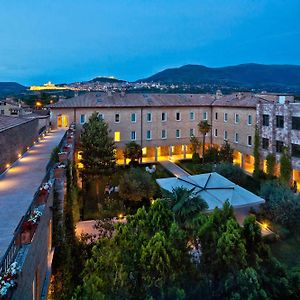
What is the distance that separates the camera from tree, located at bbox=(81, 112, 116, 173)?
3462 centimetres

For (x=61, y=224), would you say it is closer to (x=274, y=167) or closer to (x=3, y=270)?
(x=3, y=270)

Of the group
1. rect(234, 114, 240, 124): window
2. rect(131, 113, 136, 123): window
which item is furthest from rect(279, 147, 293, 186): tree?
rect(131, 113, 136, 123): window

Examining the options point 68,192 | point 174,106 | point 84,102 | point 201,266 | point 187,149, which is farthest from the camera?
point 187,149

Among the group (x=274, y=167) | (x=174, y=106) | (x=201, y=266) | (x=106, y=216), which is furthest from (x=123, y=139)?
(x=201, y=266)

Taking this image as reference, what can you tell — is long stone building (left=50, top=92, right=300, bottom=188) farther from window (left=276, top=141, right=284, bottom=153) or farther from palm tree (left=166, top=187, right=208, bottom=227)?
palm tree (left=166, top=187, right=208, bottom=227)

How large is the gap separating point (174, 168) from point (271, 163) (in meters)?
12.5

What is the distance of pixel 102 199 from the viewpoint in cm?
3017

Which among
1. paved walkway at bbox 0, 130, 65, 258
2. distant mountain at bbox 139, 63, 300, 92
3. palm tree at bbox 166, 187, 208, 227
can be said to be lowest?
palm tree at bbox 166, 187, 208, 227

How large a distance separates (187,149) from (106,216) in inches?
1244

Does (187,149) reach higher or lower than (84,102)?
lower

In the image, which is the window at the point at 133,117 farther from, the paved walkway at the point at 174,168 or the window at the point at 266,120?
the window at the point at 266,120

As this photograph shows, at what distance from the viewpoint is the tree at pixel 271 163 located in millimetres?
36344

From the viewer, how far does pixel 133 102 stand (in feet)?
149

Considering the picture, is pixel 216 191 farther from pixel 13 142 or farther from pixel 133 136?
pixel 133 136
